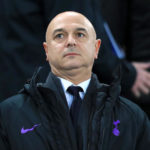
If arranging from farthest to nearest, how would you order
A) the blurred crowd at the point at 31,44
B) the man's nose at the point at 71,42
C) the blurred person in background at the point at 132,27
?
1. the blurred person in background at the point at 132,27
2. the blurred crowd at the point at 31,44
3. the man's nose at the point at 71,42

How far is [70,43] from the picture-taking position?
4.22 feet

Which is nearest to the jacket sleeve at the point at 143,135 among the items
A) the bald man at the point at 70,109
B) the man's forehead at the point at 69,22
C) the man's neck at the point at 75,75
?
the bald man at the point at 70,109

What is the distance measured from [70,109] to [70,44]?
19cm

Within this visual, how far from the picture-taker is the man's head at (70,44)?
1.29 metres

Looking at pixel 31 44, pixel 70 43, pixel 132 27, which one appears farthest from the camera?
pixel 132 27

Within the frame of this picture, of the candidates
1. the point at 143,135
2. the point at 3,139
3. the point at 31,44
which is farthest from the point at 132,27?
the point at 3,139

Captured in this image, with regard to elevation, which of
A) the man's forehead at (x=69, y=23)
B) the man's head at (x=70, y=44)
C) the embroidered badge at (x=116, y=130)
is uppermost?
the man's forehead at (x=69, y=23)

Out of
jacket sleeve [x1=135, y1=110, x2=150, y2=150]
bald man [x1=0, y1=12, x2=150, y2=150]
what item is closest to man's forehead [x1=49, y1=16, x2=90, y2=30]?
bald man [x1=0, y1=12, x2=150, y2=150]

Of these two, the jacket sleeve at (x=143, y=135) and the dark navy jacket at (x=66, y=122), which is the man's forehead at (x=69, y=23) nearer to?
the dark navy jacket at (x=66, y=122)

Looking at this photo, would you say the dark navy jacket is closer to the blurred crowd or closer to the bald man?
the bald man

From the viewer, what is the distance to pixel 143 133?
4.55ft

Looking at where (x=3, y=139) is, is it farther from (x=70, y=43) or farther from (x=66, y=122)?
(x=70, y=43)

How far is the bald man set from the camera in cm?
130

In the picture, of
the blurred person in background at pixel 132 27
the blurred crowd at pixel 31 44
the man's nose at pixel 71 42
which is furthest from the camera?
the blurred person in background at pixel 132 27
